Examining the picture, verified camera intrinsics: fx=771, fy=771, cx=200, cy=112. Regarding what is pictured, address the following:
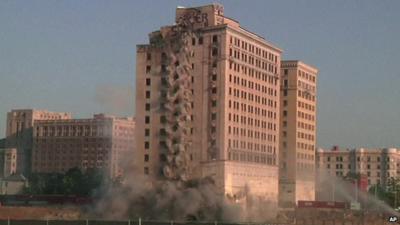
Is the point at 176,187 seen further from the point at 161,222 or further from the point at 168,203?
the point at 161,222

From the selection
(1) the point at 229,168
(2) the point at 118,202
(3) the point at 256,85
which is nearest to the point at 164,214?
(2) the point at 118,202

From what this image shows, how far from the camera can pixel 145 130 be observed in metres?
166

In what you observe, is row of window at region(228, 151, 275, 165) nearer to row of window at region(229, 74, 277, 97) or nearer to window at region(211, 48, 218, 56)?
row of window at region(229, 74, 277, 97)

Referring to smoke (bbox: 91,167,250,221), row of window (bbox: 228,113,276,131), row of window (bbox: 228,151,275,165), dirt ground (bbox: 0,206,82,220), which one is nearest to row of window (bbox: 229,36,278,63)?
row of window (bbox: 228,113,276,131)

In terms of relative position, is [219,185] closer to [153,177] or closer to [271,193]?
[153,177]

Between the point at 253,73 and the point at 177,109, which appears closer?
the point at 177,109

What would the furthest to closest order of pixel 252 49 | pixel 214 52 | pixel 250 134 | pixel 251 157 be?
pixel 252 49 → pixel 250 134 → pixel 251 157 → pixel 214 52

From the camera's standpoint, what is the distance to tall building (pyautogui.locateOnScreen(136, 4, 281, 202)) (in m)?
157

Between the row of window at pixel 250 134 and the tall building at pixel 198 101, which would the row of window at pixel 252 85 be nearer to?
the tall building at pixel 198 101

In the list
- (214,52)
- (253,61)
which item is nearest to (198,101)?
(214,52)

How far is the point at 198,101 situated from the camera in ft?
540

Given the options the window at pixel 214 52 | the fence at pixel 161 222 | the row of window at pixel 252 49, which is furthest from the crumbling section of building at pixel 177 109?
the fence at pixel 161 222

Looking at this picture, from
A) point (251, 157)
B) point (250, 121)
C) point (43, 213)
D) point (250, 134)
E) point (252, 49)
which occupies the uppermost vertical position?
point (252, 49)

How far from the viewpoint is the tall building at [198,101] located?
156625mm
